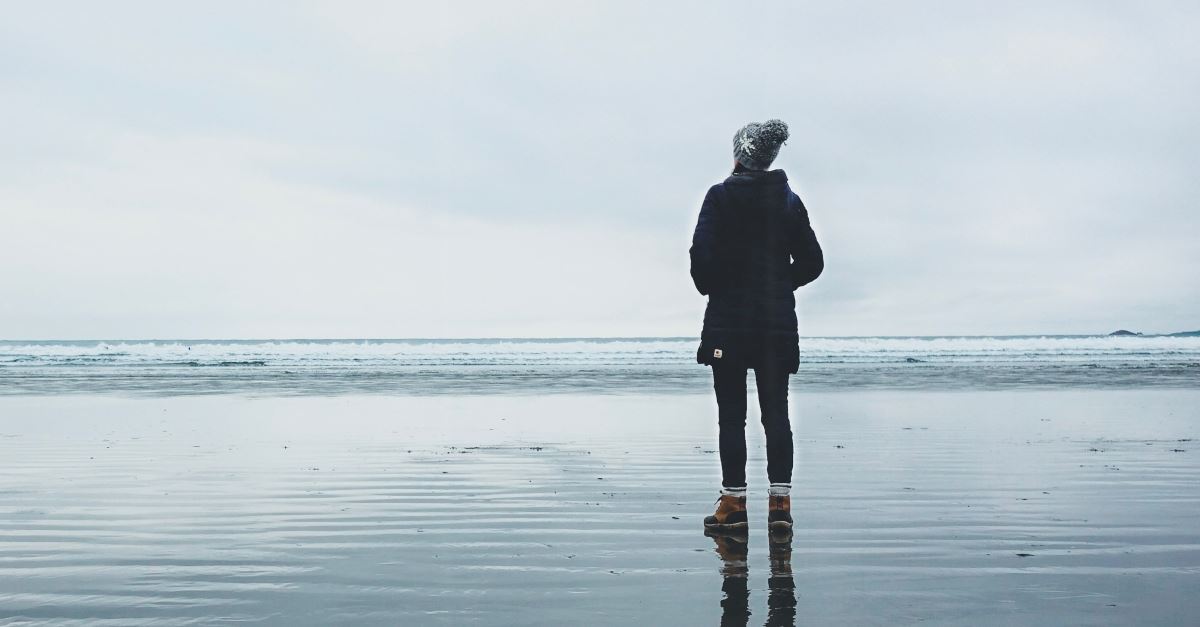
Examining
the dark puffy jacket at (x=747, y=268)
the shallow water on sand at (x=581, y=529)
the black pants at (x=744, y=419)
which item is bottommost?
the shallow water on sand at (x=581, y=529)

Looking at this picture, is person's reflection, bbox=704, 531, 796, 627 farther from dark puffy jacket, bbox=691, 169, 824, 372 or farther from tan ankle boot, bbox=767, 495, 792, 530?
dark puffy jacket, bbox=691, 169, 824, 372

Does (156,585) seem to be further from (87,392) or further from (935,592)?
(87,392)

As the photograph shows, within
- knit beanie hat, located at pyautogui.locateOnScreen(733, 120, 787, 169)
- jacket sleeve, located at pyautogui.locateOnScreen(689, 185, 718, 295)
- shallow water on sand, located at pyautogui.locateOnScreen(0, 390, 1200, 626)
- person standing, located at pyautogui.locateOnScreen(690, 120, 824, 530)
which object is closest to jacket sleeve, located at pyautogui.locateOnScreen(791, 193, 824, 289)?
person standing, located at pyautogui.locateOnScreen(690, 120, 824, 530)

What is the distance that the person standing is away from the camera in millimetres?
4594

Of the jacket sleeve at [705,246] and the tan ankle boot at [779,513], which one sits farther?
the jacket sleeve at [705,246]

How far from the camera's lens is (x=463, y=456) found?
8.02m

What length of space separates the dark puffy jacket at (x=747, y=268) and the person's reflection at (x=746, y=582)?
87 cm

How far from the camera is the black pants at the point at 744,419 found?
4.67 m

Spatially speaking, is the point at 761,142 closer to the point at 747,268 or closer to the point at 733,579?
the point at 747,268

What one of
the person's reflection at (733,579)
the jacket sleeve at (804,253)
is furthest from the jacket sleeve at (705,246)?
the person's reflection at (733,579)

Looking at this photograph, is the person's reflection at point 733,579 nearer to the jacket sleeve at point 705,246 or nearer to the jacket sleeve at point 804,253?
the jacket sleeve at point 705,246

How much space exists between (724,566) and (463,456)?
457 cm

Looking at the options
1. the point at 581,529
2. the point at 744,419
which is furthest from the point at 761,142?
the point at 581,529

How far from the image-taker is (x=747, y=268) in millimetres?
4641
